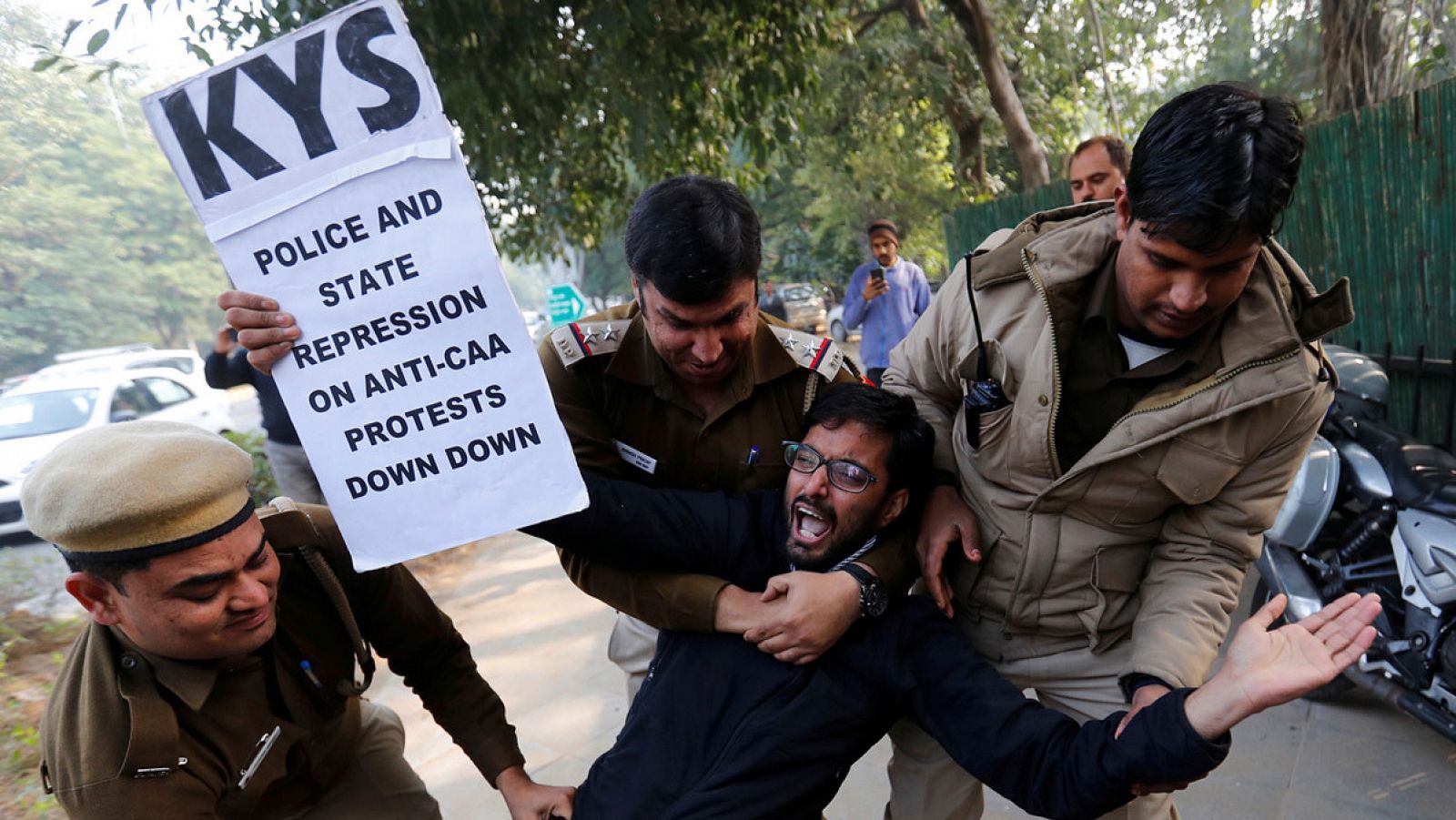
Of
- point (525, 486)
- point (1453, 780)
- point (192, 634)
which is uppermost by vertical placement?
point (525, 486)

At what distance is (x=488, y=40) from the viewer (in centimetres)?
423

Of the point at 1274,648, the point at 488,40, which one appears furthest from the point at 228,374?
the point at 1274,648

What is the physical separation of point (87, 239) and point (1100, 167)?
99.1 ft

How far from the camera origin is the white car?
840 cm

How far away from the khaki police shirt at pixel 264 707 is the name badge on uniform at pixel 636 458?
0.56 meters

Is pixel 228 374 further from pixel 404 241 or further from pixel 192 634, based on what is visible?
pixel 404 241

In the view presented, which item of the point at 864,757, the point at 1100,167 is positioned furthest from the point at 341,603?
the point at 1100,167

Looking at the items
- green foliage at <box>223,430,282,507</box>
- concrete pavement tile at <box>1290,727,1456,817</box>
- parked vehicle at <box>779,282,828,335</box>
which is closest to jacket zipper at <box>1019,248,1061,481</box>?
concrete pavement tile at <box>1290,727,1456,817</box>

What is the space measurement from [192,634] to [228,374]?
10.6 feet

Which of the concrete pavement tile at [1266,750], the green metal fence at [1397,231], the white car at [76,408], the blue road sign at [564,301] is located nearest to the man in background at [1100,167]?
the green metal fence at [1397,231]

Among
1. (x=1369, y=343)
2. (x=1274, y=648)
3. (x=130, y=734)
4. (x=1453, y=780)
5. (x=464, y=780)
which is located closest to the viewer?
(x=1274, y=648)

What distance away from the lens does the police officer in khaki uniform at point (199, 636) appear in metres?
1.42

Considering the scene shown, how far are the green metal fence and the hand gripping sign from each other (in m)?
3.91

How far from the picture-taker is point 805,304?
74.3 feet
